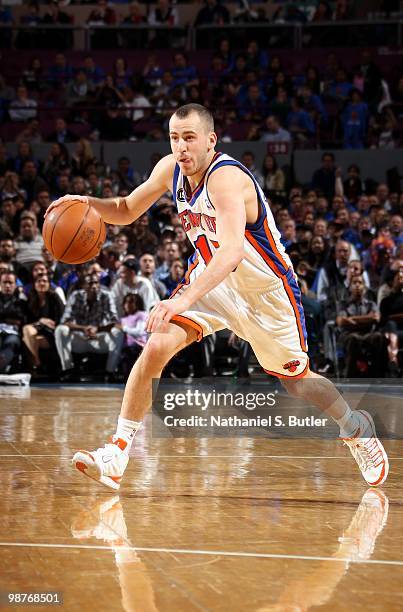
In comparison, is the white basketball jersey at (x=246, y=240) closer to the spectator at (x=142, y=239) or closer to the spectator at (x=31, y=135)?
the spectator at (x=142, y=239)

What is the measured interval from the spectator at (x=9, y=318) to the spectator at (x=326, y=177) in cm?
590

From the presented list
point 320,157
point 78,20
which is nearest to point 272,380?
point 320,157

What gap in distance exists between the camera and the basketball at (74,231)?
207 inches

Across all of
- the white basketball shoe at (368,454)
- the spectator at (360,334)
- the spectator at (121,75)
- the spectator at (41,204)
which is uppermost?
the spectator at (121,75)

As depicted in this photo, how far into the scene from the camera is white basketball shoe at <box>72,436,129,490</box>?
4777 mm

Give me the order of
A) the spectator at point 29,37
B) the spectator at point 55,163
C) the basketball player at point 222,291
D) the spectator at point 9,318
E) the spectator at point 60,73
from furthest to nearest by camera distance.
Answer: the spectator at point 29,37 → the spectator at point 60,73 → the spectator at point 55,163 → the spectator at point 9,318 → the basketball player at point 222,291

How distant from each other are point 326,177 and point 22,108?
19.2 ft

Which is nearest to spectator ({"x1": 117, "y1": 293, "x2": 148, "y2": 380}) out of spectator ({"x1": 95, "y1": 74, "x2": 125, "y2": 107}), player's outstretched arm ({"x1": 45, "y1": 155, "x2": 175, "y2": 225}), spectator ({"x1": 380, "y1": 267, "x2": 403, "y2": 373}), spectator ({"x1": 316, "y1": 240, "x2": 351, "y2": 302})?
spectator ({"x1": 316, "y1": 240, "x2": 351, "y2": 302})

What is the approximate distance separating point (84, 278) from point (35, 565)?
8.36m

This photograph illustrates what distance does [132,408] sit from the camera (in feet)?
16.3

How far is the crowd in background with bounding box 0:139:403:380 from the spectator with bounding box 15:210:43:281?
0.01m

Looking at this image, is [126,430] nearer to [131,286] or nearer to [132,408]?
[132,408]

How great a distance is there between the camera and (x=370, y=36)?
1853 cm

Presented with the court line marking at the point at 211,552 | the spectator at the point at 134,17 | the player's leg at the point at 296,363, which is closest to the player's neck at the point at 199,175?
the player's leg at the point at 296,363
